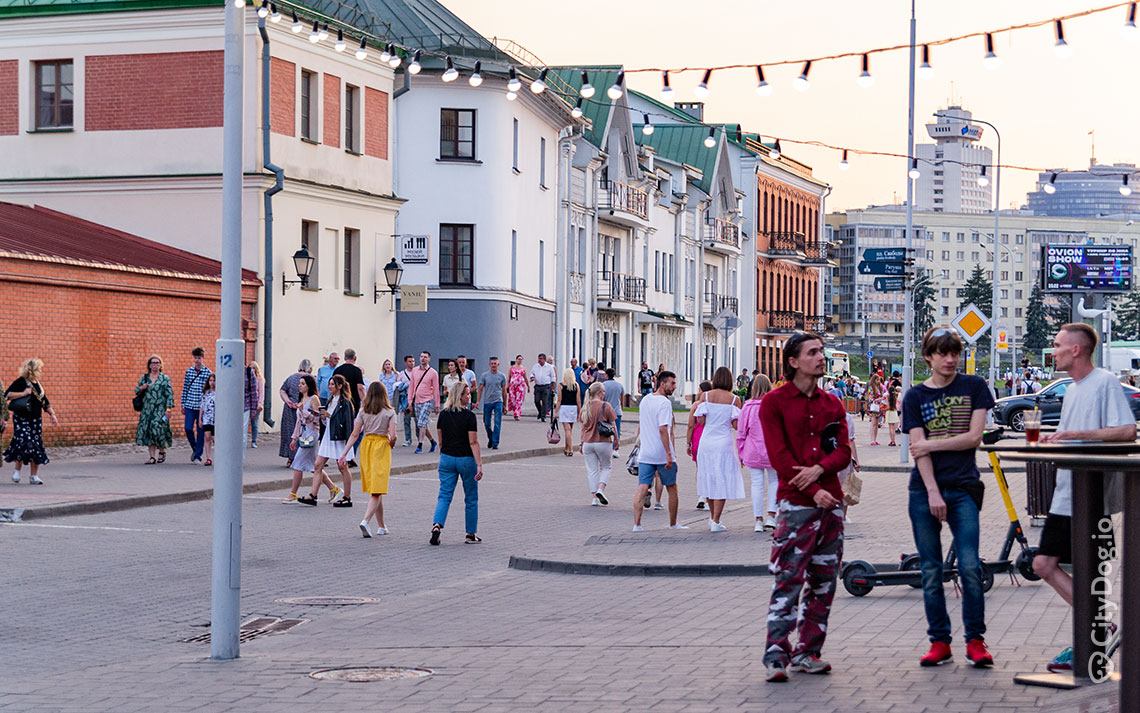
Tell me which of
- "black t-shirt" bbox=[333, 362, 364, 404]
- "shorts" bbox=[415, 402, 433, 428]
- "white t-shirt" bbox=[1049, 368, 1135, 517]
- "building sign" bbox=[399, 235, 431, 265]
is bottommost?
"shorts" bbox=[415, 402, 433, 428]

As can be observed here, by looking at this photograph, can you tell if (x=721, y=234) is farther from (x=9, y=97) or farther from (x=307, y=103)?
(x=9, y=97)

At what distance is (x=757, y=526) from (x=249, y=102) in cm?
1939


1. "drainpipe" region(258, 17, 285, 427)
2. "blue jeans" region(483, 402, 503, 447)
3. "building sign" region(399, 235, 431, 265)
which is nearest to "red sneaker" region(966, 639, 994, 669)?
"blue jeans" region(483, 402, 503, 447)

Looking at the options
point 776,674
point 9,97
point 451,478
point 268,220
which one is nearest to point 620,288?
point 268,220

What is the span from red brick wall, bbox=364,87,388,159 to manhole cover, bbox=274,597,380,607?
26.1 metres

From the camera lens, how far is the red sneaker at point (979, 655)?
7973 mm

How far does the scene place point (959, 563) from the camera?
26.5 ft

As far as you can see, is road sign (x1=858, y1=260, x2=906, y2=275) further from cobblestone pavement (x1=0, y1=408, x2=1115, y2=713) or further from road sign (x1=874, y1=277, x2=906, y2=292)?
cobblestone pavement (x1=0, y1=408, x2=1115, y2=713)

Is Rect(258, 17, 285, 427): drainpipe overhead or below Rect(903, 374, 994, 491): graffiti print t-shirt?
overhead

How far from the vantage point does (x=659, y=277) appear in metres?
64.6

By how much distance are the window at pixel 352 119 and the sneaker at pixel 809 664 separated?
29.7 m

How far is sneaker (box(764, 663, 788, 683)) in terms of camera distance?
7.81 meters

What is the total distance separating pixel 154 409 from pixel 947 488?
60.2 ft

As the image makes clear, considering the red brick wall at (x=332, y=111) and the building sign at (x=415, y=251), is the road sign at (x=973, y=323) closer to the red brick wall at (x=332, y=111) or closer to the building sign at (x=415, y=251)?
the building sign at (x=415, y=251)
